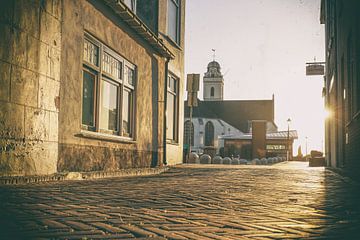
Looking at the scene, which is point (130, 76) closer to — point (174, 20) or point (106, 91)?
point (106, 91)

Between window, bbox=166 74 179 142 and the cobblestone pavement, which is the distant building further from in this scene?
the cobblestone pavement

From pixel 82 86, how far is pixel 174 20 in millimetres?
7863

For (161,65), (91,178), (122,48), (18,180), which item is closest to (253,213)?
(18,180)

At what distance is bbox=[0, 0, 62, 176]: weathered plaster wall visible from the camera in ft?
16.2

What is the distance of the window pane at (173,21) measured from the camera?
13.6 m

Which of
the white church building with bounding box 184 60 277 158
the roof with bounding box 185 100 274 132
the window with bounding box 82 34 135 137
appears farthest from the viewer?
the roof with bounding box 185 100 274 132

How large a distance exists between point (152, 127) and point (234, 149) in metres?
46.5

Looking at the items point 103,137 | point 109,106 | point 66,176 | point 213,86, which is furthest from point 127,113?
point 213,86

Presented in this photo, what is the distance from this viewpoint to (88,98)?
7551 millimetres

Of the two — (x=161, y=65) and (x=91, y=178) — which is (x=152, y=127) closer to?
(x=161, y=65)

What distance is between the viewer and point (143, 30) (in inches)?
384

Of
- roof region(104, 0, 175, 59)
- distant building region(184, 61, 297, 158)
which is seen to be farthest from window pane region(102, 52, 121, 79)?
distant building region(184, 61, 297, 158)

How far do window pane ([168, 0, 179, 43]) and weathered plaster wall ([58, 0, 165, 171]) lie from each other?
2.38 meters

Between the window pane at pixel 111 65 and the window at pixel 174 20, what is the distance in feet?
16.5
